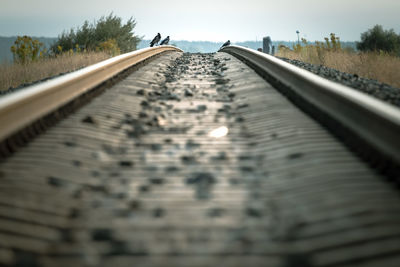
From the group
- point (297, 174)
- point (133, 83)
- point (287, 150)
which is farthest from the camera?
point (133, 83)

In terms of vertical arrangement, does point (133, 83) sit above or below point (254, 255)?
above

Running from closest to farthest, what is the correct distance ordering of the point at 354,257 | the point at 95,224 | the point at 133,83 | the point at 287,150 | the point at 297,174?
the point at 354,257 → the point at 95,224 → the point at 297,174 → the point at 287,150 → the point at 133,83

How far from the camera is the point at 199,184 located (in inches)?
83.5

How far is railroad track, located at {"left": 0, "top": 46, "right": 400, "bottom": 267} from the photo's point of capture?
1.53m

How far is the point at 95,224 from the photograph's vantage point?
1.72 metres

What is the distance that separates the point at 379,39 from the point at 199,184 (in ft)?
135

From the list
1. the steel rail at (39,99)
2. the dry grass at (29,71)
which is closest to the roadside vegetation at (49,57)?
the dry grass at (29,71)

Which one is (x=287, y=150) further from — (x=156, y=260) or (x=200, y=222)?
(x=156, y=260)

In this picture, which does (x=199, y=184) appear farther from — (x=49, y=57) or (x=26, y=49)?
(x=49, y=57)

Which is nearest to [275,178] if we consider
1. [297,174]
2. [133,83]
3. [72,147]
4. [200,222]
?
[297,174]

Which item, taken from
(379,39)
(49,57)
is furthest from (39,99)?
(379,39)

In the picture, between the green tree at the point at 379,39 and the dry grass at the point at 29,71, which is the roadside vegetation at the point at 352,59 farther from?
the green tree at the point at 379,39

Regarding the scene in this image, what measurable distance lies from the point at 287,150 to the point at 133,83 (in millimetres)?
3114

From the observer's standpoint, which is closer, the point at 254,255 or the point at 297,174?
the point at 254,255
